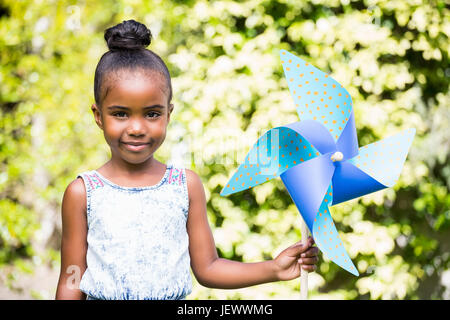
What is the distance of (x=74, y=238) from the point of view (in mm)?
1675

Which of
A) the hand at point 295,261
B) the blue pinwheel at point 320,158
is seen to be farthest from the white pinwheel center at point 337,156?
the hand at point 295,261

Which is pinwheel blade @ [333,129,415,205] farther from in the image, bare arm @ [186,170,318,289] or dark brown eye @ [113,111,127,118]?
dark brown eye @ [113,111,127,118]

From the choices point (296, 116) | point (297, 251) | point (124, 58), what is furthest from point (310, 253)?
point (296, 116)

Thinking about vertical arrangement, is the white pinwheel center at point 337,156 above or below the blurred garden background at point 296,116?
above

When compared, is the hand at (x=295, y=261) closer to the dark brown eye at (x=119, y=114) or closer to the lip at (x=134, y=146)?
the lip at (x=134, y=146)

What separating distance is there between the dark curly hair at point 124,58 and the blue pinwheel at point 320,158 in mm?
405

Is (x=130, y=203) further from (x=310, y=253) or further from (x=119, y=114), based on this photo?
(x=310, y=253)

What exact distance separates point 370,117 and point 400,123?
23 cm

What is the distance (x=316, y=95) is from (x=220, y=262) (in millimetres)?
669

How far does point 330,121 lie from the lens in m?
1.94

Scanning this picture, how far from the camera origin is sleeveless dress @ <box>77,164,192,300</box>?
1.60 meters

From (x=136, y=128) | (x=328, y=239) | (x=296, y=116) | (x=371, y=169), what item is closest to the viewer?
(x=136, y=128)

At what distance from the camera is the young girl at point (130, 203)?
63.4 inches
